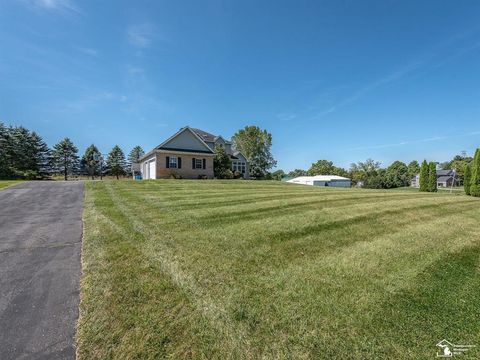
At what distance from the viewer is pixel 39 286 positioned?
11.1 feet

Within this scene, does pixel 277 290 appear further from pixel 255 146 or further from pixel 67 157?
pixel 67 157

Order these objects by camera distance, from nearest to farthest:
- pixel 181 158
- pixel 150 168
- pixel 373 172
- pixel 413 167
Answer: pixel 181 158, pixel 150 168, pixel 373 172, pixel 413 167

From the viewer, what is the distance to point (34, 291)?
3.26 metres

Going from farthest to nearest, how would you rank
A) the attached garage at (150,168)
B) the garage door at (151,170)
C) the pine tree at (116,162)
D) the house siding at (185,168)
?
the pine tree at (116,162) < the garage door at (151,170) < the attached garage at (150,168) < the house siding at (185,168)

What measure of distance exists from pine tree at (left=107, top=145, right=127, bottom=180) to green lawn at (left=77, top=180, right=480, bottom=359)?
2299 inches

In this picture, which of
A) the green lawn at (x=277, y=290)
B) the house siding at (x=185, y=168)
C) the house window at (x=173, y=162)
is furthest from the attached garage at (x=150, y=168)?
the green lawn at (x=277, y=290)

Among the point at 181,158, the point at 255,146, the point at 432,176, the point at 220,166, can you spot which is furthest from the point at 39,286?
the point at 255,146

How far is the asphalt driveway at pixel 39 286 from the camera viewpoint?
237 centimetres

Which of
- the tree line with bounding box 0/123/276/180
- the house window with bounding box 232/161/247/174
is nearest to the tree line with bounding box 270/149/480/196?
the tree line with bounding box 0/123/276/180

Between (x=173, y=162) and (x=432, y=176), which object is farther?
(x=173, y=162)

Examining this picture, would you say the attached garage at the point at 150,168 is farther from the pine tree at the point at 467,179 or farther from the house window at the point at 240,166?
the pine tree at the point at 467,179

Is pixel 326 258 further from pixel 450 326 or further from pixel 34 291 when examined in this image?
pixel 34 291

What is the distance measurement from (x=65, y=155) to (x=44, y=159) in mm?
3728

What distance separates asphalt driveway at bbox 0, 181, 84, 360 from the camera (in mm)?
2365
